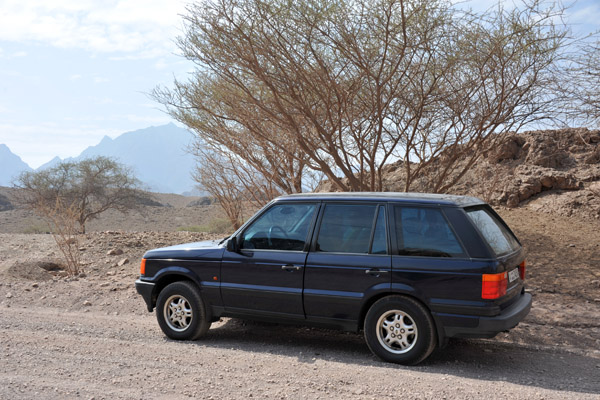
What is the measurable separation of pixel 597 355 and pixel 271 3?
22.9 ft

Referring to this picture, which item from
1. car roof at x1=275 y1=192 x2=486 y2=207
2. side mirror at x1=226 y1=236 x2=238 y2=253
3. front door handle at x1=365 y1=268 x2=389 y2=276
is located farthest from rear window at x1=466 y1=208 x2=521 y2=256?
side mirror at x1=226 y1=236 x2=238 y2=253

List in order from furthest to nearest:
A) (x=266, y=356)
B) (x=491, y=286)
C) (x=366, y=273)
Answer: (x=266, y=356) → (x=366, y=273) → (x=491, y=286)

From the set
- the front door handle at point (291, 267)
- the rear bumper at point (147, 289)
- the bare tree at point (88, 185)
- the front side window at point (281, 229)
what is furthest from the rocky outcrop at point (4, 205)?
the front door handle at point (291, 267)

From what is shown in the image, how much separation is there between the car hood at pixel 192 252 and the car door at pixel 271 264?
0.15m

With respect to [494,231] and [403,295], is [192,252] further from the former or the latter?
[494,231]

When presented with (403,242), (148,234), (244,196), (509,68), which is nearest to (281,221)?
(403,242)

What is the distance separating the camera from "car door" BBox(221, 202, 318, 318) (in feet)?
20.4

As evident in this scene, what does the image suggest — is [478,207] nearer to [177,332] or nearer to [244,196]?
[177,332]

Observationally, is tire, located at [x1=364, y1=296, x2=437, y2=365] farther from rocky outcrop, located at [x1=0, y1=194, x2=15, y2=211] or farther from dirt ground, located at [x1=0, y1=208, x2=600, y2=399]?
rocky outcrop, located at [x1=0, y1=194, x2=15, y2=211]

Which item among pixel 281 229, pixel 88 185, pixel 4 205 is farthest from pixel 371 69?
pixel 4 205

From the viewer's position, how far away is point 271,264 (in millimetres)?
6324

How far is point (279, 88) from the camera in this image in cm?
1077

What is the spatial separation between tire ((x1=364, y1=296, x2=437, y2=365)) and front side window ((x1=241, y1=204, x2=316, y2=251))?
111cm

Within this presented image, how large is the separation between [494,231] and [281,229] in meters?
2.22
